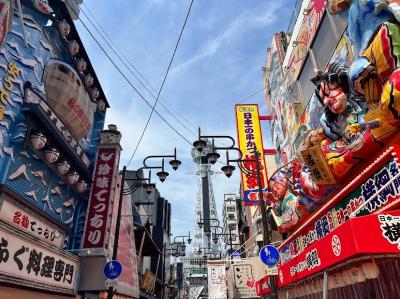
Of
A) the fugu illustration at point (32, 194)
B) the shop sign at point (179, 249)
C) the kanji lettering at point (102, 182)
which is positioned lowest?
the fugu illustration at point (32, 194)

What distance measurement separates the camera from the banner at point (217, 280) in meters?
19.6

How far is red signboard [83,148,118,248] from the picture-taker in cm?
1390

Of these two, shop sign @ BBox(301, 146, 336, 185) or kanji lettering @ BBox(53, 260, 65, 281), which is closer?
shop sign @ BBox(301, 146, 336, 185)

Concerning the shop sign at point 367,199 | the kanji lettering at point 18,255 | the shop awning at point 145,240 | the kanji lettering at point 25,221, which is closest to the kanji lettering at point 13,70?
the kanji lettering at point 25,221

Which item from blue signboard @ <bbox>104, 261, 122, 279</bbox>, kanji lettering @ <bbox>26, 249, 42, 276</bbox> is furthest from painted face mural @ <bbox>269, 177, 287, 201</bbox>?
kanji lettering @ <bbox>26, 249, 42, 276</bbox>

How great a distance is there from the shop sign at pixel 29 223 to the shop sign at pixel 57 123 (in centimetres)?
343

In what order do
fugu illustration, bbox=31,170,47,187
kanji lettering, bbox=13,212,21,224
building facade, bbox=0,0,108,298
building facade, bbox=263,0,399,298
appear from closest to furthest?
1. building facade, bbox=263,0,399,298
2. building facade, bbox=0,0,108,298
3. kanji lettering, bbox=13,212,21,224
4. fugu illustration, bbox=31,170,47,187

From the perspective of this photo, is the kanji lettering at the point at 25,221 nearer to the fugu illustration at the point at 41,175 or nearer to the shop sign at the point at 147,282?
the fugu illustration at the point at 41,175

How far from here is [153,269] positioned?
42.0 m

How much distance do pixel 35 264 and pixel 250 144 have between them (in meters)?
11.9

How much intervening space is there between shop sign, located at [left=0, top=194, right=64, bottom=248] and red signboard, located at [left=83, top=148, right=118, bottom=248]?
138 centimetres

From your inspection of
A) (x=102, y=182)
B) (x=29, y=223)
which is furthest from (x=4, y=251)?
(x=102, y=182)

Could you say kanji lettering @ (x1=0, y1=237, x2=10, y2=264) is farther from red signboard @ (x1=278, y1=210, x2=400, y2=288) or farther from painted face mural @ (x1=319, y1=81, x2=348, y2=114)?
painted face mural @ (x1=319, y1=81, x2=348, y2=114)

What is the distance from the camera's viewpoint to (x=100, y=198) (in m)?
14.9
